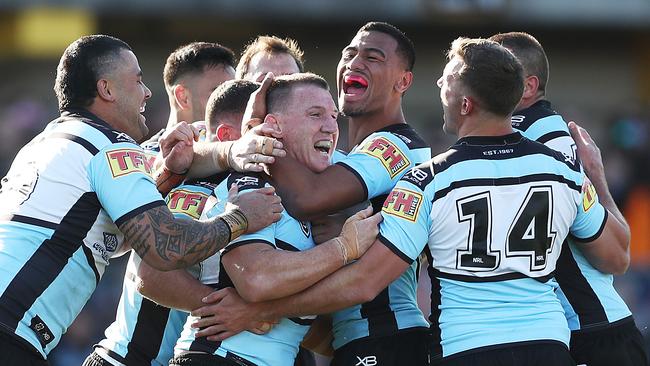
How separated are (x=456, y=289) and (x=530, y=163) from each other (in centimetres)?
76

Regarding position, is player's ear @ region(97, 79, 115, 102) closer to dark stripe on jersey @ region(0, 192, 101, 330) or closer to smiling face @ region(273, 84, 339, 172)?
dark stripe on jersey @ region(0, 192, 101, 330)

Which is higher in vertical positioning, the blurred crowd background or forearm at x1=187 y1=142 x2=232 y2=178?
the blurred crowd background

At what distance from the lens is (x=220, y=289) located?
5957 mm

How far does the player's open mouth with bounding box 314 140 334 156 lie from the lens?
6.16 meters

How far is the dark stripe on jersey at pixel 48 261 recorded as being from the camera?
5770 mm

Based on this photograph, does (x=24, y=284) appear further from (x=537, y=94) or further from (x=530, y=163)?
(x=537, y=94)

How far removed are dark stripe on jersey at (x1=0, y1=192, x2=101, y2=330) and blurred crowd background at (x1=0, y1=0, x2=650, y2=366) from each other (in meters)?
8.42

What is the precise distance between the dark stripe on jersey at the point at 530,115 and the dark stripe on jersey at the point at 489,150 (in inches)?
35.4

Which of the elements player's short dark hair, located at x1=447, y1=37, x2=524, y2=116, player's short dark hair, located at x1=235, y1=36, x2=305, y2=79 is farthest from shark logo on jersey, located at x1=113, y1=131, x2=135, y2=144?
player's short dark hair, located at x1=235, y1=36, x2=305, y2=79

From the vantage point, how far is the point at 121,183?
19.0 ft

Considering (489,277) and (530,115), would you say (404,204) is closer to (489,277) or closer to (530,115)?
(489,277)

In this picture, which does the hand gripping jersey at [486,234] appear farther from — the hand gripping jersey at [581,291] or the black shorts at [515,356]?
the hand gripping jersey at [581,291]

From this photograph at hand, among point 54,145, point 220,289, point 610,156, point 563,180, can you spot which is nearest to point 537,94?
point 563,180

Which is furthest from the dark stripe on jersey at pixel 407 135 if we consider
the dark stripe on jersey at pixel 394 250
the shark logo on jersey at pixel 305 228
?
the dark stripe on jersey at pixel 394 250
